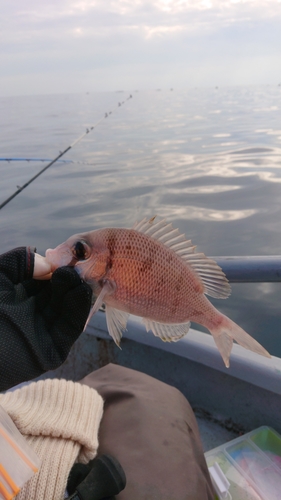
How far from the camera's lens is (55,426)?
1914 mm

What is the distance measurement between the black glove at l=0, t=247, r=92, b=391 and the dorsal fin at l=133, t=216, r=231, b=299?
40 cm

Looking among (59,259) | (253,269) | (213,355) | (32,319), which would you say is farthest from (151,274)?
(213,355)

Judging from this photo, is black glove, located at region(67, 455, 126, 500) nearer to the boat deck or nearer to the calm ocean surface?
the boat deck

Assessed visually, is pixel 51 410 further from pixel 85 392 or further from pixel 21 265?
pixel 21 265

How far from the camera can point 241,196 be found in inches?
348

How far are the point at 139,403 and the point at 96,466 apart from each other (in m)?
0.63

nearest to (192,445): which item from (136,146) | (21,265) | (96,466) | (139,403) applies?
(139,403)

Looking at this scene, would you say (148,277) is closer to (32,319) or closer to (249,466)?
(32,319)

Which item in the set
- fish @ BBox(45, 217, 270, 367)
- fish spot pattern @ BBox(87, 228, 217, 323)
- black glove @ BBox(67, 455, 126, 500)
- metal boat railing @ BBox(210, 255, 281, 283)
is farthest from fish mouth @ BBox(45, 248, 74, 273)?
metal boat railing @ BBox(210, 255, 281, 283)

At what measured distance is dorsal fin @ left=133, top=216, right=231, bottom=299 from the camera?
5.64ft

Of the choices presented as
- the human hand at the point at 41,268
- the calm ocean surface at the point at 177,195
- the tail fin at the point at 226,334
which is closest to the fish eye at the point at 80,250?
the human hand at the point at 41,268

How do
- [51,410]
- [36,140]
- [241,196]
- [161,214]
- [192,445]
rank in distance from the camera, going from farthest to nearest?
1. [36,140]
2. [241,196]
3. [161,214]
4. [192,445]
5. [51,410]

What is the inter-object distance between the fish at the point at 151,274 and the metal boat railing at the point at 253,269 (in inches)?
45.1

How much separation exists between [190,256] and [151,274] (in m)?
0.21
